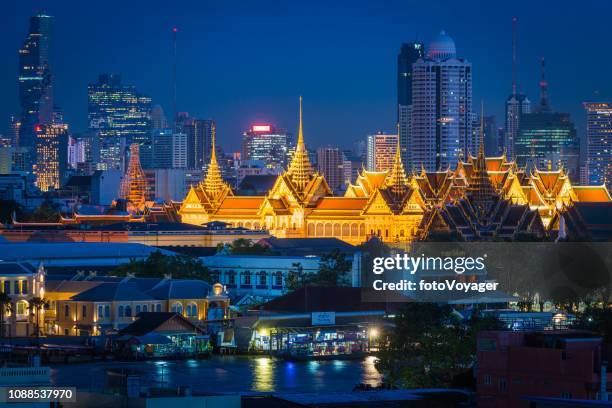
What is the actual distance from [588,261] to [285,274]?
49.8ft

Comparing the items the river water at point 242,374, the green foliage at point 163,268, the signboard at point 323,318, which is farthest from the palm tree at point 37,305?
the signboard at point 323,318

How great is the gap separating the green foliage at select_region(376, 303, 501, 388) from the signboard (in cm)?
1320

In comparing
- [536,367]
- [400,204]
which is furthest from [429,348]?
[400,204]

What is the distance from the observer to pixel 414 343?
64.4 meters

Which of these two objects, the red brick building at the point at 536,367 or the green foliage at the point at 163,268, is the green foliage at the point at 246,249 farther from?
the red brick building at the point at 536,367

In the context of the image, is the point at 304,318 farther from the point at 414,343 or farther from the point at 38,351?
the point at 414,343

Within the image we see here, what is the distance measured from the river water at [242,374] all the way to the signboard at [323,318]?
425 cm

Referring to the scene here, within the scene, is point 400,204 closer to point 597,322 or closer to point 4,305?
point 4,305

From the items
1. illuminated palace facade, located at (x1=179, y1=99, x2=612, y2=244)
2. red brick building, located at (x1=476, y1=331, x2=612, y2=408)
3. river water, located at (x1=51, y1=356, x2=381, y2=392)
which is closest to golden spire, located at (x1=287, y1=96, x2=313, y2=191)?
illuminated palace facade, located at (x1=179, y1=99, x2=612, y2=244)

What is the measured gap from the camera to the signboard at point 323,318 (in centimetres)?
8438

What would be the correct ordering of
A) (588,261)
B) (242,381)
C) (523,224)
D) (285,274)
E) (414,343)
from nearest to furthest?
(414,343)
(242,381)
(588,261)
(285,274)
(523,224)

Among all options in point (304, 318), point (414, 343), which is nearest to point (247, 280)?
point (304, 318)

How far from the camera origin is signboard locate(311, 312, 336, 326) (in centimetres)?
8438

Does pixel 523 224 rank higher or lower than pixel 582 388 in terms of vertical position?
higher
